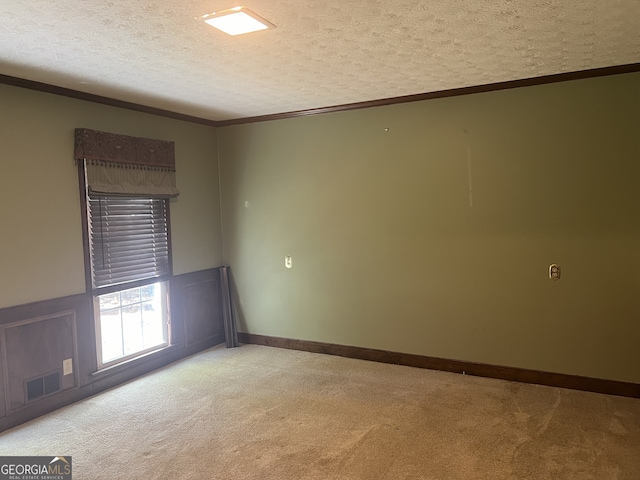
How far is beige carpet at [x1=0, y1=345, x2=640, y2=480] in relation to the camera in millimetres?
2725

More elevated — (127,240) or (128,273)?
(127,240)

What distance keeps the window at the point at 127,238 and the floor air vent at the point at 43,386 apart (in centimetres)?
40

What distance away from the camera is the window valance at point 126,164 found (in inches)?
152

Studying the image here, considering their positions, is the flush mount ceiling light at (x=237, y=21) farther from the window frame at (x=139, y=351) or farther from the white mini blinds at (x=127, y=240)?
the window frame at (x=139, y=351)

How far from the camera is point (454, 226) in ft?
13.6

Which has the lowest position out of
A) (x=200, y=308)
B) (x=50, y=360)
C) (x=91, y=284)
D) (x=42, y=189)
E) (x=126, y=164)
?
(x=50, y=360)

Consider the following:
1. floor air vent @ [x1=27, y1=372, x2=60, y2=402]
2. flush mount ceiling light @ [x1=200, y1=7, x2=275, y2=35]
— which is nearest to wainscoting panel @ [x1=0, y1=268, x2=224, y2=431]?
floor air vent @ [x1=27, y1=372, x2=60, y2=402]

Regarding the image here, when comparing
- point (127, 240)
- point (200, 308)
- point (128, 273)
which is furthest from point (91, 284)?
point (200, 308)

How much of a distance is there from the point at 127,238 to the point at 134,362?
1.11 metres

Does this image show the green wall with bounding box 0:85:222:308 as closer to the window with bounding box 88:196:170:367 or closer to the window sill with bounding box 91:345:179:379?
the window with bounding box 88:196:170:367

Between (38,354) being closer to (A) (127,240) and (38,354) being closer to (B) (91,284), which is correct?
(B) (91,284)

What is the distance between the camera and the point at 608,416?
326 centimetres

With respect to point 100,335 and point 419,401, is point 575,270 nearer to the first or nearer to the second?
point 419,401

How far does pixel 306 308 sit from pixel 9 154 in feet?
9.47
